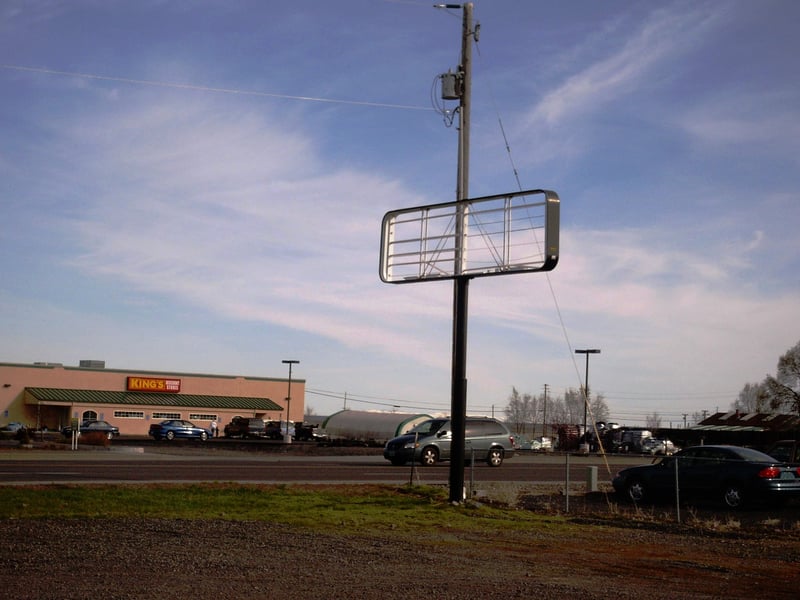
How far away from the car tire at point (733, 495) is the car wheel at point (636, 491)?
1.86 metres

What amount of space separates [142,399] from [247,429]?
1457 cm

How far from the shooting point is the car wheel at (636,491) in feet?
70.6

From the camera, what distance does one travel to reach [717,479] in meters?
20.4

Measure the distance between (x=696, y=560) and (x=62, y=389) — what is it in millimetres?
76661

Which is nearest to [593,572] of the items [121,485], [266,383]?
[121,485]

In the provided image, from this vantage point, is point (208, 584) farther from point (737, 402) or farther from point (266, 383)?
point (737, 402)

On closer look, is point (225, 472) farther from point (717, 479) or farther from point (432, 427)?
point (717, 479)

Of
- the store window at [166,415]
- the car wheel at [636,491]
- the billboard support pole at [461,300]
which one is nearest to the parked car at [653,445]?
the store window at [166,415]

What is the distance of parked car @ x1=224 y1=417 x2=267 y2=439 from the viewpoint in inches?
2968

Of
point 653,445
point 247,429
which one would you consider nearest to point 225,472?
point 247,429

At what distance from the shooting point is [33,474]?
973 inches

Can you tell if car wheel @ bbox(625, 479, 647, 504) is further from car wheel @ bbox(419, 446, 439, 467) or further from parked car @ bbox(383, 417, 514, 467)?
car wheel @ bbox(419, 446, 439, 467)

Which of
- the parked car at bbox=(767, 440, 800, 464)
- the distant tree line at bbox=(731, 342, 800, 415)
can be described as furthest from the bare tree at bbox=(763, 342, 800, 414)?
the parked car at bbox=(767, 440, 800, 464)

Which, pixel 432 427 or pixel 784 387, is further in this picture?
pixel 784 387
